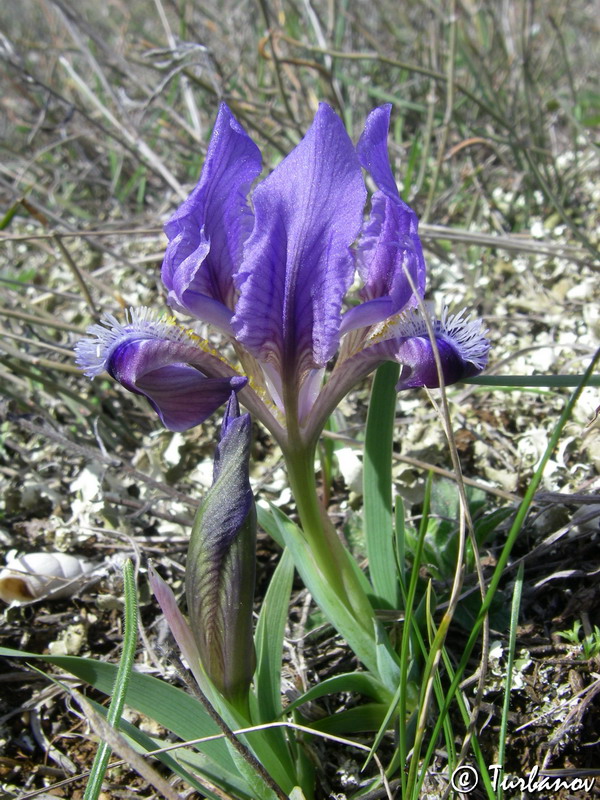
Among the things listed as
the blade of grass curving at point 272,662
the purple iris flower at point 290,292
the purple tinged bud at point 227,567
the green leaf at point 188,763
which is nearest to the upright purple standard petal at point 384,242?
the purple iris flower at point 290,292

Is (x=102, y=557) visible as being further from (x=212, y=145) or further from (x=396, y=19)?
(x=396, y=19)

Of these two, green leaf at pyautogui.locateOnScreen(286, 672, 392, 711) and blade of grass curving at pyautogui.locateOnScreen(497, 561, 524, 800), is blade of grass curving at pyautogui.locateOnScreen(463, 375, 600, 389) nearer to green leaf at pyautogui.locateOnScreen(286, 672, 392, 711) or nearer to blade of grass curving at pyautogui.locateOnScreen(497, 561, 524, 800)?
blade of grass curving at pyautogui.locateOnScreen(497, 561, 524, 800)

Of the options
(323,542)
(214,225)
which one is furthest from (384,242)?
(323,542)

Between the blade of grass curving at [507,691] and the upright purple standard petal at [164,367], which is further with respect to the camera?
the upright purple standard petal at [164,367]

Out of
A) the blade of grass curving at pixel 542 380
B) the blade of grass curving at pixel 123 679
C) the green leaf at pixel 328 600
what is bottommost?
the green leaf at pixel 328 600

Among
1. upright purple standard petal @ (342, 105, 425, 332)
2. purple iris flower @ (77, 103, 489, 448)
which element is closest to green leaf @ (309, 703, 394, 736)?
purple iris flower @ (77, 103, 489, 448)

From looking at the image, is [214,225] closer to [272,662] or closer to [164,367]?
[164,367]

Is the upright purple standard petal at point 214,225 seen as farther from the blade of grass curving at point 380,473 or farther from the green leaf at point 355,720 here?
the green leaf at point 355,720
